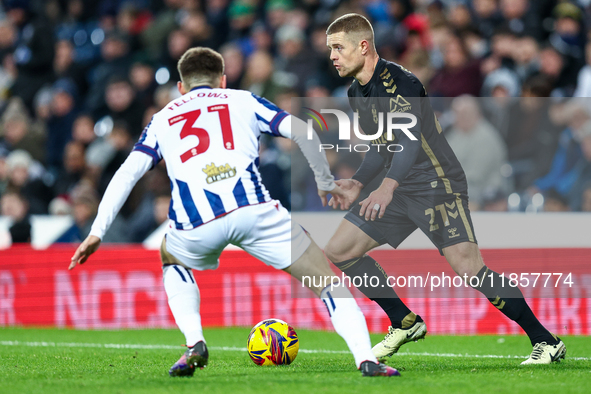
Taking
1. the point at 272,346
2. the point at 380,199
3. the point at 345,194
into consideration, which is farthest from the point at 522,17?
the point at 272,346

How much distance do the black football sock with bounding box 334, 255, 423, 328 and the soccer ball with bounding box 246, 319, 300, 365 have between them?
67 cm

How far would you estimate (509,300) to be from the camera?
5.63 meters

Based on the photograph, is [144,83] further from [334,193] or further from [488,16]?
[334,193]

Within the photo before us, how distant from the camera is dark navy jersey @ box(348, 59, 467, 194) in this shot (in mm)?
5457

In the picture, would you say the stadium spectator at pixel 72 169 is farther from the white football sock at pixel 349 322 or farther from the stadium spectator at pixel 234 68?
the white football sock at pixel 349 322

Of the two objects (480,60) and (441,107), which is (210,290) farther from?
(480,60)

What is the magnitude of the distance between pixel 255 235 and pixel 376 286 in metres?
1.63

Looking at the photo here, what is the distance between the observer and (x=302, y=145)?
4695 millimetres

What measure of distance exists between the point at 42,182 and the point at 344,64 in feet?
27.7

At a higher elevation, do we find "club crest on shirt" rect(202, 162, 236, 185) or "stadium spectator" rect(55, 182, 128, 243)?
"club crest on shirt" rect(202, 162, 236, 185)

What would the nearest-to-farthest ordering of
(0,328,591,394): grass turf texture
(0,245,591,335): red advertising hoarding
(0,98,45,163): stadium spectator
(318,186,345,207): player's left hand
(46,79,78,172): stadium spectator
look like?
(0,328,591,394): grass turf texture → (318,186,345,207): player's left hand → (0,245,591,335): red advertising hoarding → (0,98,45,163): stadium spectator → (46,79,78,172): stadium spectator

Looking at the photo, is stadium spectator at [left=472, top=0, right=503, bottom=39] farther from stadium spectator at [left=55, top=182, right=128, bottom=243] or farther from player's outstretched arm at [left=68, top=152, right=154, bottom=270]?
player's outstretched arm at [left=68, top=152, right=154, bottom=270]

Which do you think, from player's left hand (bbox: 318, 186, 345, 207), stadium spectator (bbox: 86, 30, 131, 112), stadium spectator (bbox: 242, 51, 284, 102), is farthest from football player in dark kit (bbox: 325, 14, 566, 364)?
stadium spectator (bbox: 86, 30, 131, 112)

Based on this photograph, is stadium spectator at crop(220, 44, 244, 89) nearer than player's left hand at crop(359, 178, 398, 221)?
No
